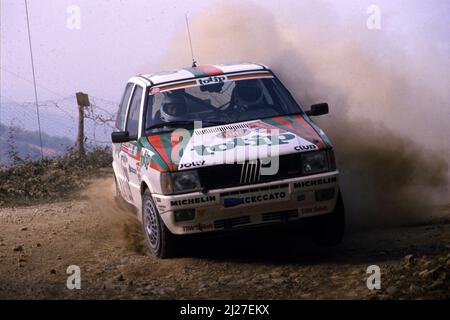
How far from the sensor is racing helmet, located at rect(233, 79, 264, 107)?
8.51 meters

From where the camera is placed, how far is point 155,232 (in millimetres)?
7777

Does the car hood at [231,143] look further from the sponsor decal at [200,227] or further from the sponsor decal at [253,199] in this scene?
the sponsor decal at [200,227]

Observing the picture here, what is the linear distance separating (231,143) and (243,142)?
0.35ft

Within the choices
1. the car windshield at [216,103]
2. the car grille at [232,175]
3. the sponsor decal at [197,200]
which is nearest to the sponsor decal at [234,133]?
the car windshield at [216,103]

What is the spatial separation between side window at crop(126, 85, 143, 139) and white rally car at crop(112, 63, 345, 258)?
42mm

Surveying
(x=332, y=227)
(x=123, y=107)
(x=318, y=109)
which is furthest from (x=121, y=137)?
(x=332, y=227)

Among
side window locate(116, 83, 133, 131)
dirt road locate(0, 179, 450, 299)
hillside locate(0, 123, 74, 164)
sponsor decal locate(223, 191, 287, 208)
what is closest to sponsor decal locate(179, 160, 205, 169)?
sponsor decal locate(223, 191, 287, 208)

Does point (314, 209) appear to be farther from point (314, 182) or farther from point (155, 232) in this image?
point (155, 232)

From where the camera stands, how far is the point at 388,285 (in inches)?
241

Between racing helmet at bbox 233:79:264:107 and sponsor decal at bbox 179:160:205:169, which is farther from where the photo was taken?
racing helmet at bbox 233:79:264:107

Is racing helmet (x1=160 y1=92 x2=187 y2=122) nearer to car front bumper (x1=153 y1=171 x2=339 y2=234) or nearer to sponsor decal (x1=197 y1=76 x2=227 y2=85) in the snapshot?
sponsor decal (x1=197 y1=76 x2=227 y2=85)

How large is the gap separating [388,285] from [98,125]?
32.0 ft
